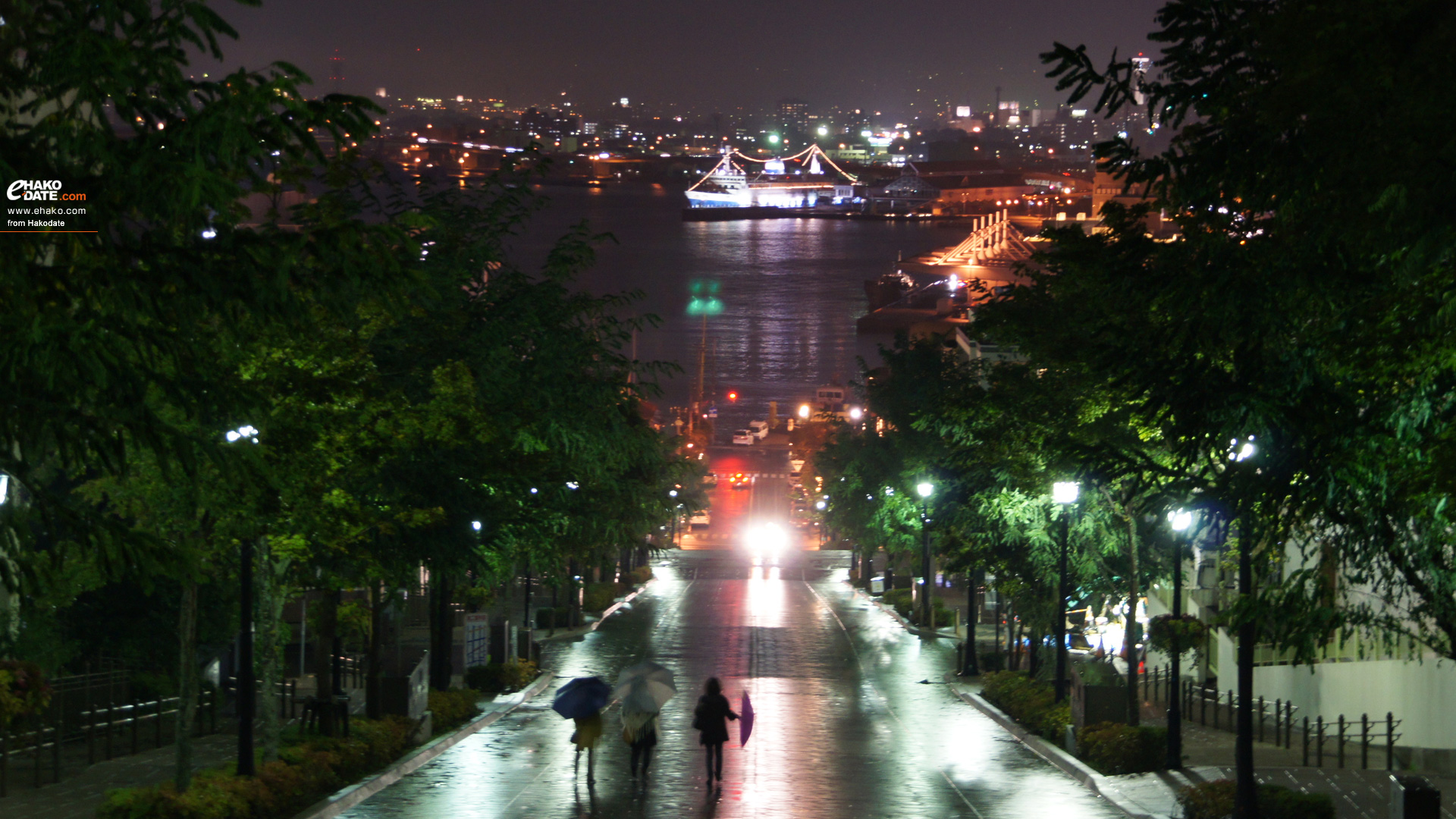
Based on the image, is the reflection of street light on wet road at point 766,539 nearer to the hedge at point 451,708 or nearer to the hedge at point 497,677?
the hedge at point 497,677

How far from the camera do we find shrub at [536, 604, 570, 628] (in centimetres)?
4378

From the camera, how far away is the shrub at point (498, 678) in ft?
95.4

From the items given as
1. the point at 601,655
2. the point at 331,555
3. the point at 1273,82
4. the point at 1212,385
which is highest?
the point at 1273,82

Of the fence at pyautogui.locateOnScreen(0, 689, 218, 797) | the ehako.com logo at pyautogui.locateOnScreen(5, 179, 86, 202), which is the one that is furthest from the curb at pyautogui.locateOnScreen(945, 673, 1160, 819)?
the ehako.com logo at pyautogui.locateOnScreen(5, 179, 86, 202)

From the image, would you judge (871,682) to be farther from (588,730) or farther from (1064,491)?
(588,730)

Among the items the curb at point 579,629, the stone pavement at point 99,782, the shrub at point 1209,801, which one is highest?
the shrub at point 1209,801

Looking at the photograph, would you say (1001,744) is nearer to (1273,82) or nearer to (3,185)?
(1273,82)

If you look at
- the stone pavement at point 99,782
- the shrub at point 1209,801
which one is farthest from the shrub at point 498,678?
the shrub at point 1209,801

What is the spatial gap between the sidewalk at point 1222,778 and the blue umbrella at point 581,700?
6.28 m

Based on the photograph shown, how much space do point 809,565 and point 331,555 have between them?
6200cm

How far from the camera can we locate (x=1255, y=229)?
13.7 meters

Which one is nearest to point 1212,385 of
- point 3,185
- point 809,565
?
point 3,185

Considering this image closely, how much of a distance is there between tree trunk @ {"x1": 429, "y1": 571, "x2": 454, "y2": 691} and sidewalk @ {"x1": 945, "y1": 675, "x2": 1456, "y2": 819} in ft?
33.2

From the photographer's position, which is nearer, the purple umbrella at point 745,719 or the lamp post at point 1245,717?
the lamp post at point 1245,717
